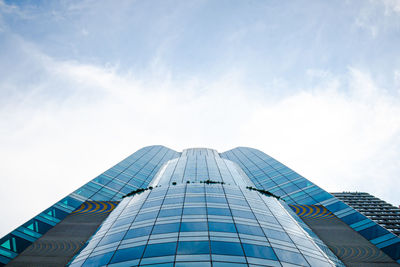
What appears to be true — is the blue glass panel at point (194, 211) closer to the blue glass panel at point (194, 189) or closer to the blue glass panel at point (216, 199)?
the blue glass panel at point (216, 199)

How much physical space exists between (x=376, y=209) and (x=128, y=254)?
3203 inches

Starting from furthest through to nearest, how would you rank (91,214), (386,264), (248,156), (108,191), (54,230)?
(248,156) < (108,191) < (91,214) < (54,230) < (386,264)

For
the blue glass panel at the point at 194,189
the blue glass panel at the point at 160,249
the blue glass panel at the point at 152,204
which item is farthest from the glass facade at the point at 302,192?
the blue glass panel at the point at 152,204

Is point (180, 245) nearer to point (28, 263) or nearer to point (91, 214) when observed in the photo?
point (28, 263)

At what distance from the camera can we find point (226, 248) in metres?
16.8

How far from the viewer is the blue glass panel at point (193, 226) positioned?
1917cm

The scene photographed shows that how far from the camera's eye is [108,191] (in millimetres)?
43781

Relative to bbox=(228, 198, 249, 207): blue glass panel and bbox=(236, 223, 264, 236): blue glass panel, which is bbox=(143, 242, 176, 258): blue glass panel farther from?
bbox=(228, 198, 249, 207): blue glass panel

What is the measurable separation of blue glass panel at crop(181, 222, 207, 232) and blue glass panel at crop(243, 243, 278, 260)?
3919 millimetres

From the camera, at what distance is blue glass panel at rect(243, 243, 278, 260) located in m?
16.4

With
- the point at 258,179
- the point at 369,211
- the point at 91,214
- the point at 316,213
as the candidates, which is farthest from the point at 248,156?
the point at 91,214

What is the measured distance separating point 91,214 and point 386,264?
36239mm

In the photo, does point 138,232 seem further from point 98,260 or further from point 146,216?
point 98,260

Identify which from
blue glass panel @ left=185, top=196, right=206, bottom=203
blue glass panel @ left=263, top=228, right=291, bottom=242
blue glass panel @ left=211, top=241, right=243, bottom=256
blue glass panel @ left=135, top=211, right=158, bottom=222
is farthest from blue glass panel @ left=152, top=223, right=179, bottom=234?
blue glass panel @ left=263, top=228, right=291, bottom=242
